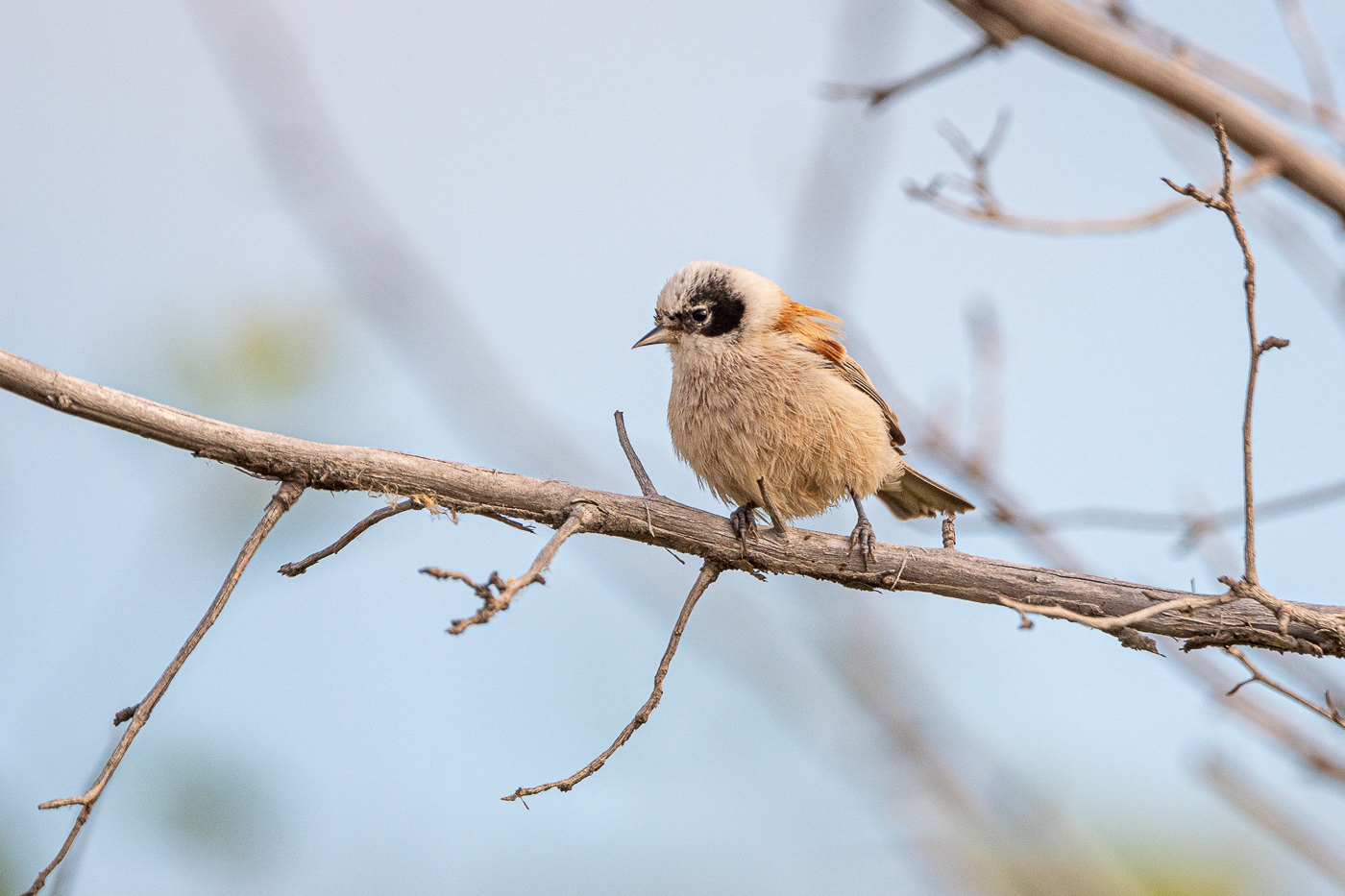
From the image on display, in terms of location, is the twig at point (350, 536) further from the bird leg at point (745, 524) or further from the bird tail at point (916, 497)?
the bird tail at point (916, 497)

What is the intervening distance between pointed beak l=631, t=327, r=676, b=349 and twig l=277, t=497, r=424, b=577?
1951 millimetres

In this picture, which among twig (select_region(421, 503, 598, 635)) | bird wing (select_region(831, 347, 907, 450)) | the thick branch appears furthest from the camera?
bird wing (select_region(831, 347, 907, 450))

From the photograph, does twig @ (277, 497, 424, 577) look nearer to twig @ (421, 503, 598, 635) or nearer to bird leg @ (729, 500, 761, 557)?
twig @ (421, 503, 598, 635)

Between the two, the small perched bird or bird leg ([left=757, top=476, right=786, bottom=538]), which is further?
the small perched bird

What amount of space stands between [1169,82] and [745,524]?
7.96 ft

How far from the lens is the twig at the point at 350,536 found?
8.95 feet

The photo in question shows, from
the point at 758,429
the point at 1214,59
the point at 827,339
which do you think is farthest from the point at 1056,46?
the point at 758,429

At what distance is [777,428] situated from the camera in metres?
4.14

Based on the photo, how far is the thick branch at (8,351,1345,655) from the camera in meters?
2.67

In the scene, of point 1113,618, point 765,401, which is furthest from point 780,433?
point 1113,618

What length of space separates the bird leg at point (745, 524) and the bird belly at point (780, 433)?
0.63 feet

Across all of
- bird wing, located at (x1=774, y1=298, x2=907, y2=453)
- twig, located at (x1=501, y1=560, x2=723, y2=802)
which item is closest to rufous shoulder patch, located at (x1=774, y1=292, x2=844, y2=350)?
bird wing, located at (x1=774, y1=298, x2=907, y2=453)

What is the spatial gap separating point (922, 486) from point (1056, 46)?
6.29ft

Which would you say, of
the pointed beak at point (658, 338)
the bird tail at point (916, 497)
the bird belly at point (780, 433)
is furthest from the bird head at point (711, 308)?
the bird tail at point (916, 497)
